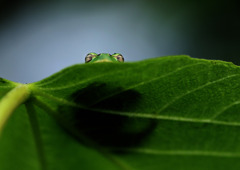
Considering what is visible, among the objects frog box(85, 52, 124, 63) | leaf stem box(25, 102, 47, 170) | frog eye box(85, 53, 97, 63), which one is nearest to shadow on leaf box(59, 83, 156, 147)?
leaf stem box(25, 102, 47, 170)

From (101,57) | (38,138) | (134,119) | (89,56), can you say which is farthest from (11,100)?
(89,56)

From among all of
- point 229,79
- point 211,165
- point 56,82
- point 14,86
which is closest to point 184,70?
point 229,79

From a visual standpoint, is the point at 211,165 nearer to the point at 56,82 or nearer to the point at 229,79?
the point at 229,79

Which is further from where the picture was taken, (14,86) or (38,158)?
(38,158)

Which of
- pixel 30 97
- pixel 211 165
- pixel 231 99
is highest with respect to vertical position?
pixel 30 97

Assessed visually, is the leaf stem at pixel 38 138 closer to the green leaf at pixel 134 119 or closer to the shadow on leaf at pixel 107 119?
the green leaf at pixel 134 119

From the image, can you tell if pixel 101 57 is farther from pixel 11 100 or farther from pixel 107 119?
pixel 11 100

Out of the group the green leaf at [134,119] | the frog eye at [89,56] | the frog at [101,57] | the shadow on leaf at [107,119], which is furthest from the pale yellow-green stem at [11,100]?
the frog eye at [89,56]
